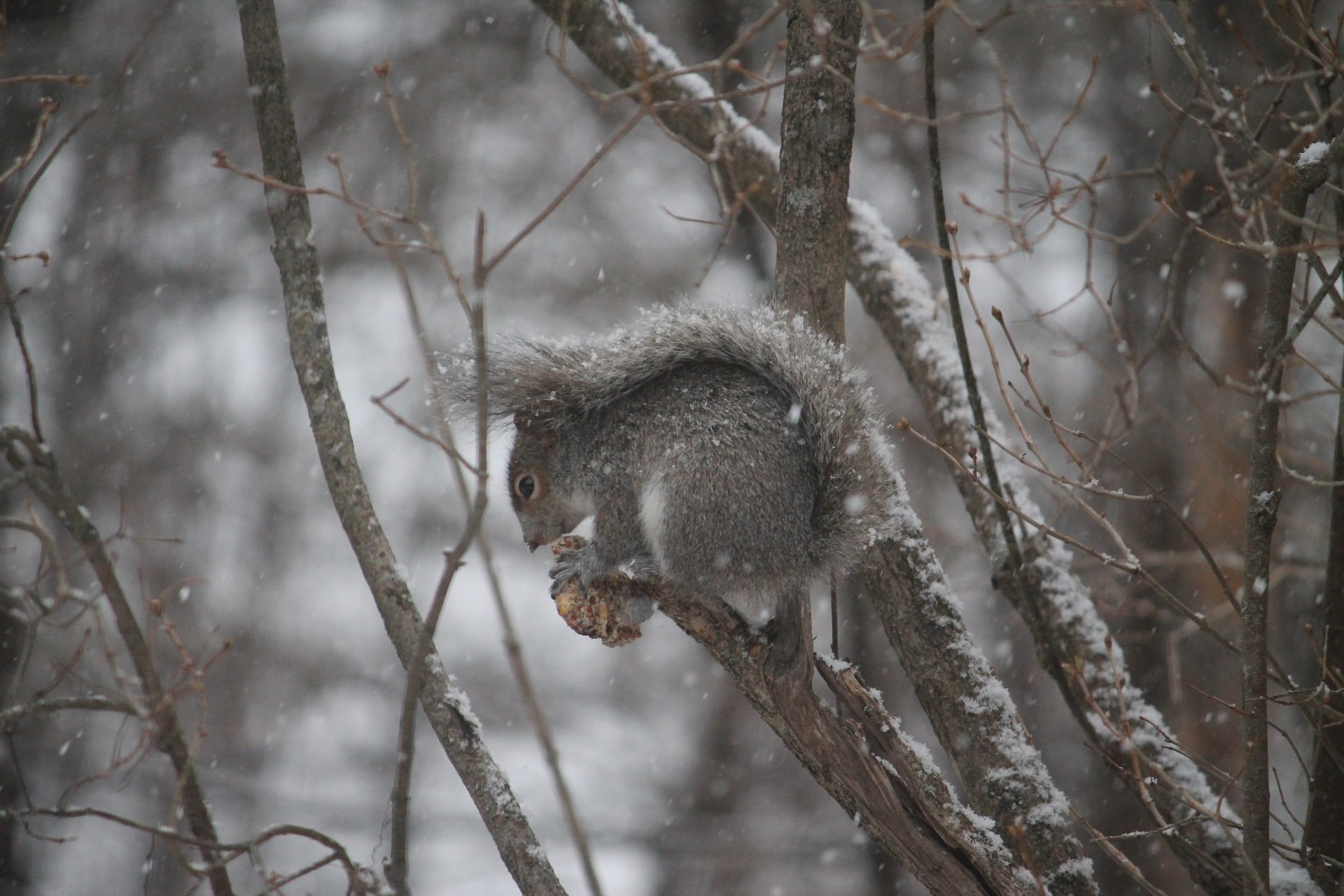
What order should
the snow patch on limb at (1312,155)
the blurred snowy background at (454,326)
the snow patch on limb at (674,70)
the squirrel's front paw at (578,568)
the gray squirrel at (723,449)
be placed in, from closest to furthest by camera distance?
the snow patch on limb at (1312,155) < the gray squirrel at (723,449) < the squirrel's front paw at (578,568) < the snow patch on limb at (674,70) < the blurred snowy background at (454,326)

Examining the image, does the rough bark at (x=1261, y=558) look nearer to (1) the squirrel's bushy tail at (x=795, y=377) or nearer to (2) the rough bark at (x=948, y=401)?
(2) the rough bark at (x=948, y=401)

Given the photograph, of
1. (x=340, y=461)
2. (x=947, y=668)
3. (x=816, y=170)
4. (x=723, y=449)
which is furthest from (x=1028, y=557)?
(x=340, y=461)

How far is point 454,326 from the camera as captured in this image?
530 centimetres

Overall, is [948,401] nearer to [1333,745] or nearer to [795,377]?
[795,377]

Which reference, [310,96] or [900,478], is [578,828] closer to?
[900,478]

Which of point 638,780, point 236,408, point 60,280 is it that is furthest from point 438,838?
point 60,280

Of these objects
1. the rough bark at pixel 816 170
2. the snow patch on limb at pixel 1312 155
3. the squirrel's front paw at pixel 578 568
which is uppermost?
the rough bark at pixel 816 170

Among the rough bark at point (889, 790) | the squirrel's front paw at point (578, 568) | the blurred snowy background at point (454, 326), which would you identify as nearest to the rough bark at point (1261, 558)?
the rough bark at point (889, 790)

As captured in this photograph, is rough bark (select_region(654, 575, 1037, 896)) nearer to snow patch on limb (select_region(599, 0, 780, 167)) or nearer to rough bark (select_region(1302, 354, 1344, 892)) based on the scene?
rough bark (select_region(1302, 354, 1344, 892))

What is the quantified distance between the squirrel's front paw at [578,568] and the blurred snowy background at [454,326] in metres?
3.13

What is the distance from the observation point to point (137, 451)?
19.1 ft

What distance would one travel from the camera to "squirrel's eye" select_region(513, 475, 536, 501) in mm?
2643

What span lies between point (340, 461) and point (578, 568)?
598mm

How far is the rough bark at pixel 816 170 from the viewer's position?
96.8 inches
